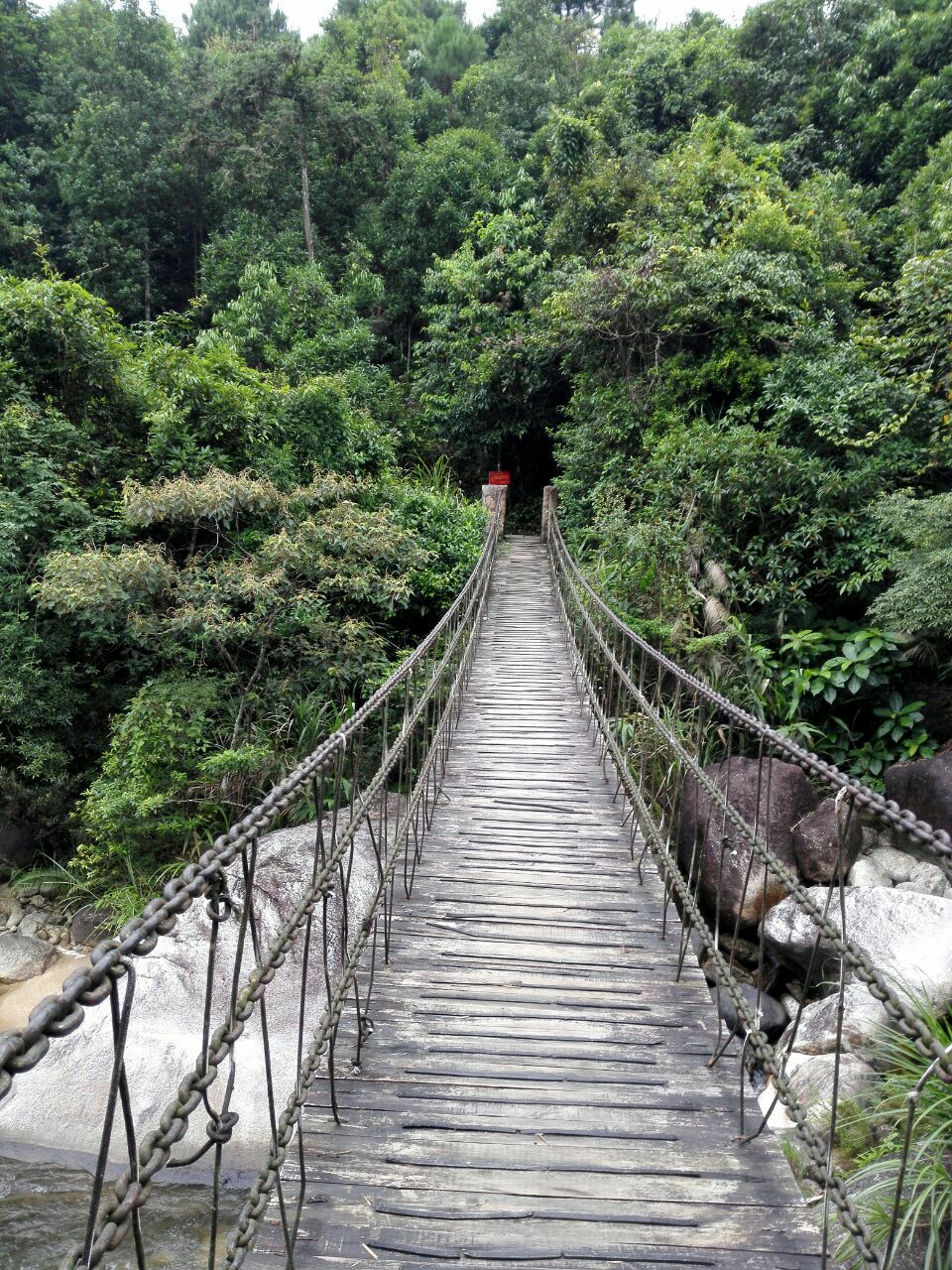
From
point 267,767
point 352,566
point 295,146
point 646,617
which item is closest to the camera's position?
point 267,767

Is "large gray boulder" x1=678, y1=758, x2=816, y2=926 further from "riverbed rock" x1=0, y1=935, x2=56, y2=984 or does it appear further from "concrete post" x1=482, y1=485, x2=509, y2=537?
"concrete post" x1=482, y1=485, x2=509, y2=537

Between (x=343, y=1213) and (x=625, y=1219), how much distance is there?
696mm

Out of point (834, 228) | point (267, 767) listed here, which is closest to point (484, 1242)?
point (267, 767)

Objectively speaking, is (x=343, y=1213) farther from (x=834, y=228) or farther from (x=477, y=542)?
(x=834, y=228)

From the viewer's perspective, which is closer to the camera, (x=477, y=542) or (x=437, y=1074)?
(x=437, y=1074)

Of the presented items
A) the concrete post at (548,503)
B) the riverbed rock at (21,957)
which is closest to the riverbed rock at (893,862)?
the riverbed rock at (21,957)

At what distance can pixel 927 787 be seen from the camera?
579cm

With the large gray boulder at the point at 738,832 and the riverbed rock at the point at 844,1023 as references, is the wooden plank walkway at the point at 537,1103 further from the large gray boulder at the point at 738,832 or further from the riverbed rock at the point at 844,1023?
the large gray boulder at the point at 738,832

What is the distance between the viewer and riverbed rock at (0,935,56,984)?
247 inches

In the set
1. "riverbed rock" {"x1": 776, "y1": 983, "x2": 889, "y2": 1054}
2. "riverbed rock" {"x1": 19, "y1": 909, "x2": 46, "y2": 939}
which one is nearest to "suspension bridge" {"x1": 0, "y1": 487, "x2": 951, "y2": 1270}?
"riverbed rock" {"x1": 776, "y1": 983, "x2": 889, "y2": 1054}

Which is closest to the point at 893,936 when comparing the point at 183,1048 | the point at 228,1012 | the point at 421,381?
the point at 228,1012

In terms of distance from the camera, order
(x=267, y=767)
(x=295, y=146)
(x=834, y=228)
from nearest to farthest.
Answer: (x=267, y=767), (x=834, y=228), (x=295, y=146)

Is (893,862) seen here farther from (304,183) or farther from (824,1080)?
(304,183)

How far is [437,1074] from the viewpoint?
7.75 feet
